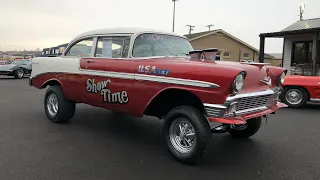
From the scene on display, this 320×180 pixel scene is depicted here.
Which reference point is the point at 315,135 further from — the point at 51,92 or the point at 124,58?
the point at 51,92

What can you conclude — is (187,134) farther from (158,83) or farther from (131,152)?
(131,152)

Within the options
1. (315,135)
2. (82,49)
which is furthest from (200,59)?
(315,135)

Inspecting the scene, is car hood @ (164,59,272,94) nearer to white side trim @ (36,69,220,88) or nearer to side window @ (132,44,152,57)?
white side trim @ (36,69,220,88)

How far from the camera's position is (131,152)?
439cm

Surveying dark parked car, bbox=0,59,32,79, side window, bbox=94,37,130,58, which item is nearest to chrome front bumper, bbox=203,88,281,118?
side window, bbox=94,37,130,58

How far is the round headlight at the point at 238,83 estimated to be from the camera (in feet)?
11.9

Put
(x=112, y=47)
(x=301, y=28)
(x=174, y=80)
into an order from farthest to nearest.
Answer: (x=301, y=28) < (x=112, y=47) < (x=174, y=80)

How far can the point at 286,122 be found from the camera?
684 centimetres

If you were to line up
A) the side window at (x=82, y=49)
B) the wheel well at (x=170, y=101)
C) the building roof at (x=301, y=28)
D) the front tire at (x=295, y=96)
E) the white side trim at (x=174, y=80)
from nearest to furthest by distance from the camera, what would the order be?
the white side trim at (x=174, y=80) → the wheel well at (x=170, y=101) → the side window at (x=82, y=49) → the front tire at (x=295, y=96) → the building roof at (x=301, y=28)

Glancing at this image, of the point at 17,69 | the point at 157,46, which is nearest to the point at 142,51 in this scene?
the point at 157,46

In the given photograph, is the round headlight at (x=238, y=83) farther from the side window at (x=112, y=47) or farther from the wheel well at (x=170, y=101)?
the side window at (x=112, y=47)

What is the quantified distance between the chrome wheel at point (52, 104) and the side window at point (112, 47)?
4.89ft

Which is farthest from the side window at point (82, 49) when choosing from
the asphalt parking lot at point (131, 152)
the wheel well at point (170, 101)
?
the wheel well at point (170, 101)

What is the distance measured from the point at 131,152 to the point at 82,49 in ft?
8.19
